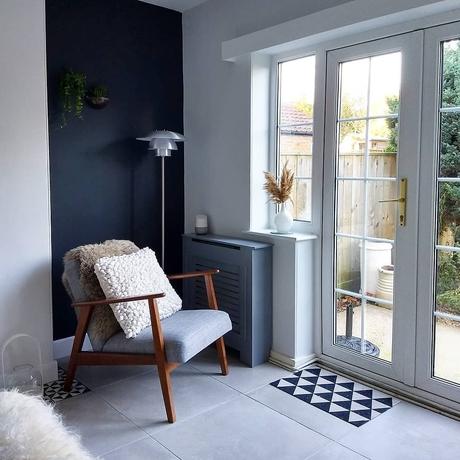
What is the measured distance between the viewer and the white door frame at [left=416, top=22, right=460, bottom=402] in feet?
8.19

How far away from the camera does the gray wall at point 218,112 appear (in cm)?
331

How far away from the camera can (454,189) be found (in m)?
2.49

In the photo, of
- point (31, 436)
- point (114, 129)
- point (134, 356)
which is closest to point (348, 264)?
point (134, 356)

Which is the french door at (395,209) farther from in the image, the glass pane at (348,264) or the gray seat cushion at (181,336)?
the gray seat cushion at (181,336)

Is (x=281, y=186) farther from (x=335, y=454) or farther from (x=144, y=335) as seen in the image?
(x=335, y=454)

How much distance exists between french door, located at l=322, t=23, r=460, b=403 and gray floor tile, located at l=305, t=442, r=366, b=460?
695 millimetres

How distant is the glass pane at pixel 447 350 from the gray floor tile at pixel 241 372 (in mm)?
887

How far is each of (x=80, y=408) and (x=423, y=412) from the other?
180 centimetres

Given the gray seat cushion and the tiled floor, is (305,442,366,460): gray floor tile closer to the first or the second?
the tiled floor

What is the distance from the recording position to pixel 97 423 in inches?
97.0

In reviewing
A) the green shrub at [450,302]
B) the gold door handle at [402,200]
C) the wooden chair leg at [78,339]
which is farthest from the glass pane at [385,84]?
the wooden chair leg at [78,339]

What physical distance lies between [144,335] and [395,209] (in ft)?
5.04

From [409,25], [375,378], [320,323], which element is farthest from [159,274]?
[409,25]

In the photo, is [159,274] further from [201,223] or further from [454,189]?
[454,189]
